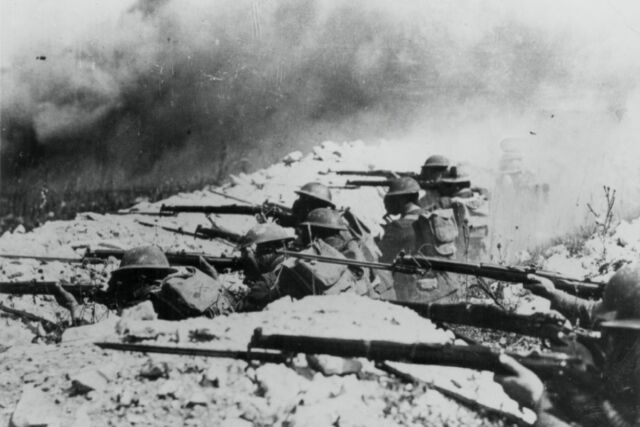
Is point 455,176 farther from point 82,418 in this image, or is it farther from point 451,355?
point 82,418

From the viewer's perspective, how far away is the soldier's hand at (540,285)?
506 centimetres

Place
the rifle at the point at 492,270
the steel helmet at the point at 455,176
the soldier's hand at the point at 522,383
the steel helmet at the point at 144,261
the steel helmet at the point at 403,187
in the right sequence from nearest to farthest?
the soldier's hand at the point at 522,383, the rifle at the point at 492,270, the steel helmet at the point at 144,261, the steel helmet at the point at 403,187, the steel helmet at the point at 455,176

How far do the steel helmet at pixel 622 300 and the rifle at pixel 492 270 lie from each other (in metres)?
0.75

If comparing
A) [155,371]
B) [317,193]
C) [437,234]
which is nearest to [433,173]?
[317,193]

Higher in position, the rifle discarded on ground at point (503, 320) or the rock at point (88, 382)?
the rifle discarded on ground at point (503, 320)

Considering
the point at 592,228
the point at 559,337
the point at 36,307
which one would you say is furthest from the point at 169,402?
the point at 592,228

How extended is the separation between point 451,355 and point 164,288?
3.65 meters

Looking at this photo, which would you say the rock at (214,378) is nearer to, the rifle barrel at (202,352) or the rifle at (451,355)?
the rifle barrel at (202,352)

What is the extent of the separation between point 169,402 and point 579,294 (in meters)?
3.65

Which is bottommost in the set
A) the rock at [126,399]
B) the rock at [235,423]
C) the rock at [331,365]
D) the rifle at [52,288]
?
the rifle at [52,288]

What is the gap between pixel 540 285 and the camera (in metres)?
5.09

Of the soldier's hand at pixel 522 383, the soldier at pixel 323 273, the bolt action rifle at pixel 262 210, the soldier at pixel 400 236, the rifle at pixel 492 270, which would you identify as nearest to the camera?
the soldier's hand at pixel 522 383

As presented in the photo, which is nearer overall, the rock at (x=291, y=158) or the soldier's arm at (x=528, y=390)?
the soldier's arm at (x=528, y=390)

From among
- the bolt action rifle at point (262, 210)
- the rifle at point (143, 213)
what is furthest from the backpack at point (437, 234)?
the rifle at point (143, 213)
